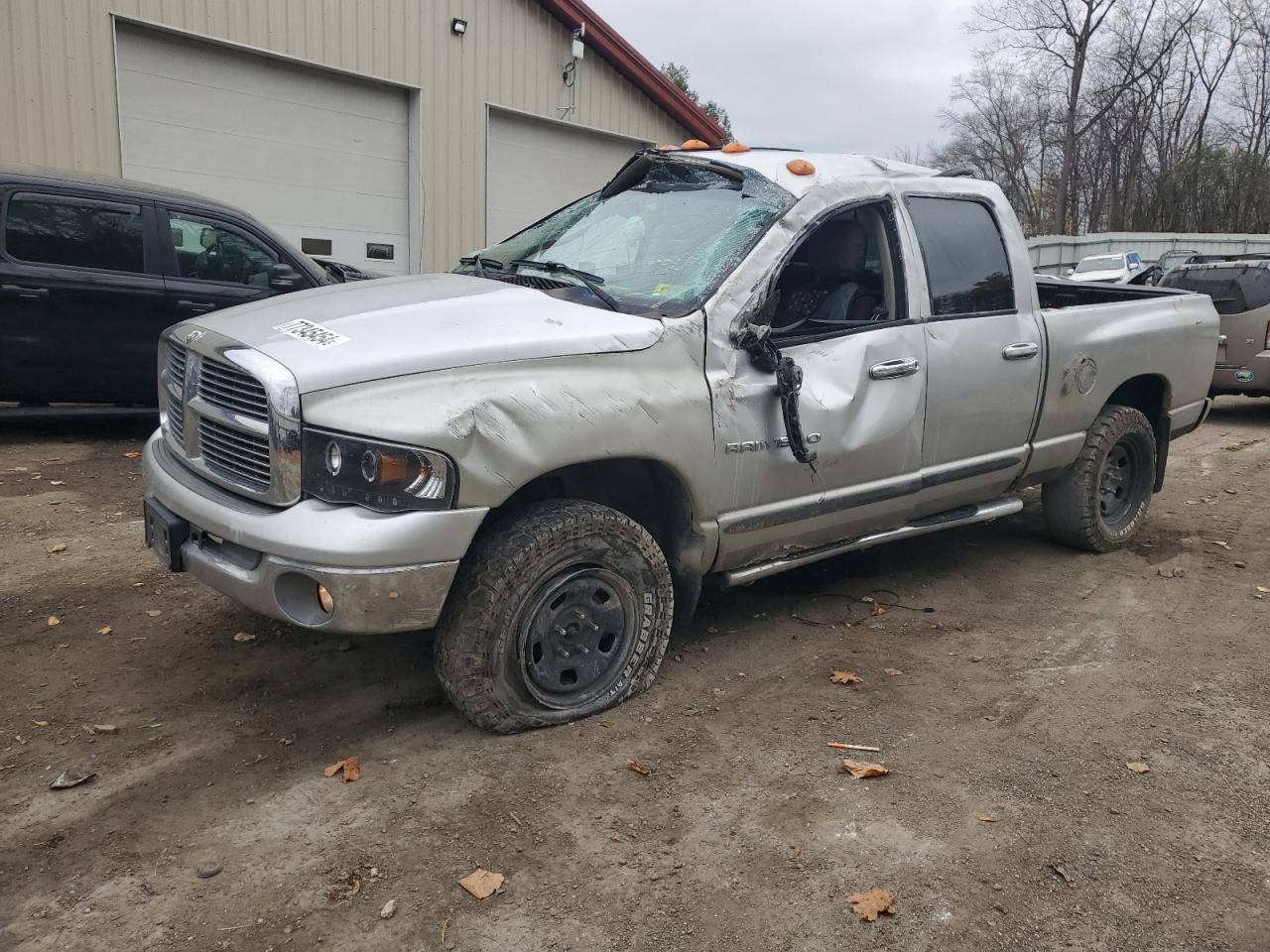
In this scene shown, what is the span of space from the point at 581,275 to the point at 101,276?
4778mm

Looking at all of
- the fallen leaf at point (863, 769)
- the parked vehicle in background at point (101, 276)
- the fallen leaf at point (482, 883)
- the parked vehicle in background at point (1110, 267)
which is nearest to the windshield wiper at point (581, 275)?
the fallen leaf at point (863, 769)

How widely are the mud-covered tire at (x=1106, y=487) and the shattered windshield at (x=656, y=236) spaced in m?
2.57

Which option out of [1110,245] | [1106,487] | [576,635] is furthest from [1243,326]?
[1110,245]

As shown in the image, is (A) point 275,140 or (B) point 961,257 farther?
(A) point 275,140

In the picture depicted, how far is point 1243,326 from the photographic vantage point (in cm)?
1062

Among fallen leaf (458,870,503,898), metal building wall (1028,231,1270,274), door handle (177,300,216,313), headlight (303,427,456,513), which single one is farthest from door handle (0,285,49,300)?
metal building wall (1028,231,1270,274)

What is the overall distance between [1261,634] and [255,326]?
443 centimetres

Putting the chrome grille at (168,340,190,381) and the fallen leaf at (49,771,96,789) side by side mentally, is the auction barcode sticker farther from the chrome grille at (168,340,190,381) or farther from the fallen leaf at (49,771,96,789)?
the fallen leaf at (49,771,96,789)

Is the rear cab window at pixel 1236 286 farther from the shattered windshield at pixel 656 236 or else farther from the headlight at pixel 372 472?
the headlight at pixel 372 472

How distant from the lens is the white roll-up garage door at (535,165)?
12.7 metres

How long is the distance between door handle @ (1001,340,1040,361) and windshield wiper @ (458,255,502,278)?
234 cm

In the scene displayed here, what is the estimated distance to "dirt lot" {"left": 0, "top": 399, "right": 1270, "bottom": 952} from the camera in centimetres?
250

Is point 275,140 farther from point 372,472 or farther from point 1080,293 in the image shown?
point 372,472

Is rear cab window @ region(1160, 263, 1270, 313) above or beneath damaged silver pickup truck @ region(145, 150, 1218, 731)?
above
